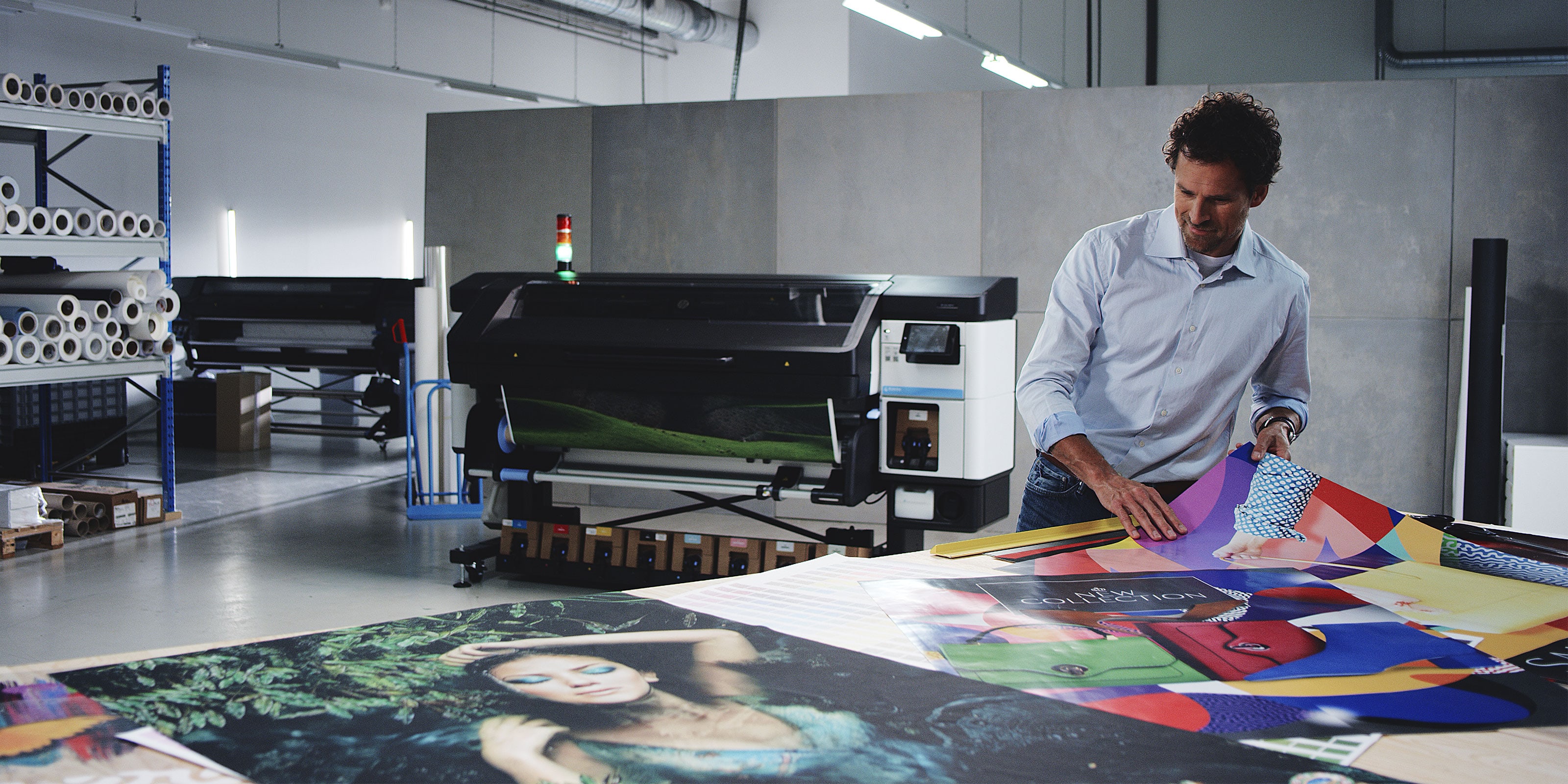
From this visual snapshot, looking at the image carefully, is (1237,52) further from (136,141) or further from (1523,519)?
(136,141)

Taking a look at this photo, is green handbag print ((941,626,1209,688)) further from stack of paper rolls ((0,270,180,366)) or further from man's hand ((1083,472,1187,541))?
stack of paper rolls ((0,270,180,366))

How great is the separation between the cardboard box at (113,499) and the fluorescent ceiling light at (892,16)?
4.41 m

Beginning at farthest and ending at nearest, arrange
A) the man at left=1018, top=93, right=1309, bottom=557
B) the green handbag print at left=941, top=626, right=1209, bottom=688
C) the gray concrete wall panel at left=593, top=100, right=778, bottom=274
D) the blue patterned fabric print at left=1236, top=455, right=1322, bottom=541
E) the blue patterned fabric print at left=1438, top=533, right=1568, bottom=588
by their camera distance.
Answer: the gray concrete wall panel at left=593, top=100, right=778, bottom=274 < the man at left=1018, top=93, right=1309, bottom=557 < the blue patterned fabric print at left=1236, top=455, right=1322, bottom=541 < the blue patterned fabric print at left=1438, top=533, right=1568, bottom=588 < the green handbag print at left=941, top=626, right=1209, bottom=688

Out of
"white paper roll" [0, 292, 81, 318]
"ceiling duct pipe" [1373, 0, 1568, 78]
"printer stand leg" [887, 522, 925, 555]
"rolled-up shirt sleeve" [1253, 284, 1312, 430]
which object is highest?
"ceiling duct pipe" [1373, 0, 1568, 78]

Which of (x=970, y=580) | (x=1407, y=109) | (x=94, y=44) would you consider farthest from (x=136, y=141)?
(x=970, y=580)

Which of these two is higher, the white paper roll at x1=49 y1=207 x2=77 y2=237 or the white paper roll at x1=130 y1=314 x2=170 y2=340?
the white paper roll at x1=49 y1=207 x2=77 y2=237

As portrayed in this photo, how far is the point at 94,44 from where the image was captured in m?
8.34

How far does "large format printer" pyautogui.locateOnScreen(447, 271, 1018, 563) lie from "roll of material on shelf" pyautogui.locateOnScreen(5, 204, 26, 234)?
229 centimetres

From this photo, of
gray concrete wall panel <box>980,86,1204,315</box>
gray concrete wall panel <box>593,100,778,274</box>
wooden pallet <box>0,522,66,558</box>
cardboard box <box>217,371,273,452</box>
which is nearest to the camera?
wooden pallet <box>0,522,66,558</box>

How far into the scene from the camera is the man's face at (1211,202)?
66.1 inches

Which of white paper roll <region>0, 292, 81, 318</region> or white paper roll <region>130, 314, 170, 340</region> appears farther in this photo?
white paper roll <region>130, 314, 170, 340</region>

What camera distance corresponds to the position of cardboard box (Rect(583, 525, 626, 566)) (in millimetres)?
4262

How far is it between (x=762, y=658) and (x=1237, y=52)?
9.79m

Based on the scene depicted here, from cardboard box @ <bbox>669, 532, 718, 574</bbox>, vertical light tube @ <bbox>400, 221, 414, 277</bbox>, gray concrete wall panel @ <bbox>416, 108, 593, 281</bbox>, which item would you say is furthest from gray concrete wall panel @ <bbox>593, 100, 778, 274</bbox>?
vertical light tube @ <bbox>400, 221, 414, 277</bbox>
